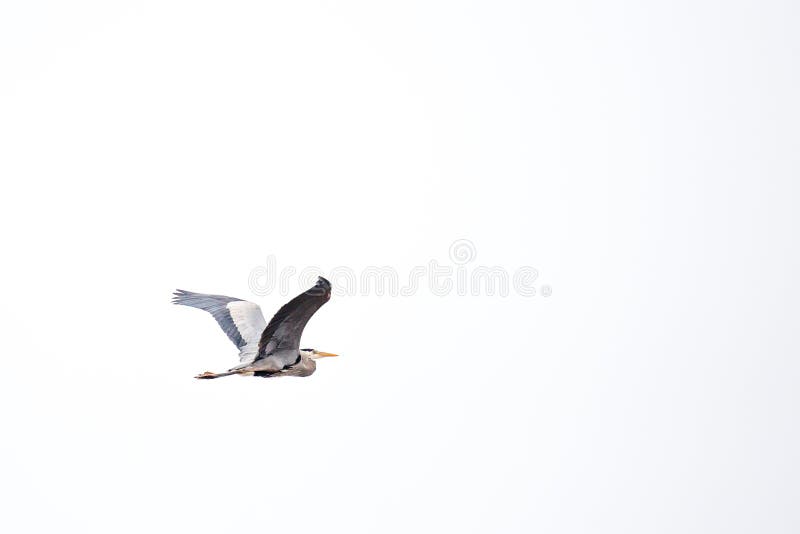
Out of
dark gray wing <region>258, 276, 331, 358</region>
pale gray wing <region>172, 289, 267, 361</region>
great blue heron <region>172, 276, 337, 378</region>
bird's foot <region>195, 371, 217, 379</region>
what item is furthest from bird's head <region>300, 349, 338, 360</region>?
bird's foot <region>195, 371, 217, 379</region>

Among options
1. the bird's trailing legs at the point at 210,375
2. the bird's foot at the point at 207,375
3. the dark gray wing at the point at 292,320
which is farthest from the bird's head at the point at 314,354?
the bird's foot at the point at 207,375

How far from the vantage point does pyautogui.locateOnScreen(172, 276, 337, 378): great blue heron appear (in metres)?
10.9

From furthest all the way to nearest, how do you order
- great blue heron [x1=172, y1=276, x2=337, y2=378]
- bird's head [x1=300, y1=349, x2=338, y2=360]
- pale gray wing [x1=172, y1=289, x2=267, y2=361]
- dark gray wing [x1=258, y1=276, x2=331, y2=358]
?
pale gray wing [x1=172, y1=289, x2=267, y2=361] < bird's head [x1=300, y1=349, x2=338, y2=360] < great blue heron [x1=172, y1=276, x2=337, y2=378] < dark gray wing [x1=258, y1=276, x2=331, y2=358]

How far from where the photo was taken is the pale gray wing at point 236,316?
1434 centimetres

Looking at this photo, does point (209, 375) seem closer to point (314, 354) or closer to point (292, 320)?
point (292, 320)

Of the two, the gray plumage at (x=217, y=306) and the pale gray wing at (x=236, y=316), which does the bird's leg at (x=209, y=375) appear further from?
the gray plumage at (x=217, y=306)

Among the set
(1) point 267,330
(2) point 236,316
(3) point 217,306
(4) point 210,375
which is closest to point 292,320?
(1) point 267,330

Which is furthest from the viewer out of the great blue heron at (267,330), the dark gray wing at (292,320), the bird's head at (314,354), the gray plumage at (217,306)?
the gray plumage at (217,306)

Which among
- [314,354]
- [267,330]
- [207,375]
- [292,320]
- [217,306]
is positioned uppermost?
[217,306]

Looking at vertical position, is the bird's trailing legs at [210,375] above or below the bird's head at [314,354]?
below

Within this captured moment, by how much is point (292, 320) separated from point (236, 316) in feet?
10.7

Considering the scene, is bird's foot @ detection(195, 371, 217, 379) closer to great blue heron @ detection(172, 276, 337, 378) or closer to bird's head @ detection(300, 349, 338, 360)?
great blue heron @ detection(172, 276, 337, 378)

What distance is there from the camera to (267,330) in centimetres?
1195

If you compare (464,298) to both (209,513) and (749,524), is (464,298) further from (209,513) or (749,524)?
(749,524)
